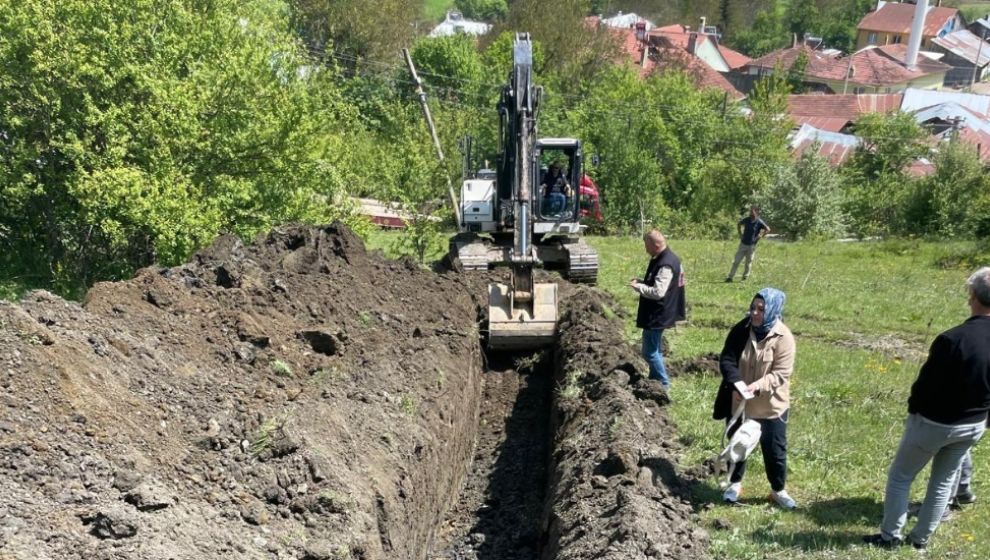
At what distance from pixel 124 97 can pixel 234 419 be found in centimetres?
1177

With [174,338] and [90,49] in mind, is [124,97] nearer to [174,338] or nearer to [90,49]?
[90,49]

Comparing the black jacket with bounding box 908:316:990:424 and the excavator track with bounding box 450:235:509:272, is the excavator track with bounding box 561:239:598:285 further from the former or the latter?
the black jacket with bounding box 908:316:990:424

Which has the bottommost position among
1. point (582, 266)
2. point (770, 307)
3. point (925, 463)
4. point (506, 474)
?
point (506, 474)

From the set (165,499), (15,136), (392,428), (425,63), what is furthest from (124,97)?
(425,63)

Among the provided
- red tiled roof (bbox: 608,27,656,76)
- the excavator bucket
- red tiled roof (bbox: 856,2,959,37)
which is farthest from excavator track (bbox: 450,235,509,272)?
red tiled roof (bbox: 856,2,959,37)

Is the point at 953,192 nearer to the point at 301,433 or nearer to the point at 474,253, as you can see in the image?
the point at 474,253

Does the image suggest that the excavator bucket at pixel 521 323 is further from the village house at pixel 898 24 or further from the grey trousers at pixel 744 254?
the village house at pixel 898 24

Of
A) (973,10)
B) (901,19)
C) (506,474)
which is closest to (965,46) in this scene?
(901,19)

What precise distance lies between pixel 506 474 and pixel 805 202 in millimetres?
26925

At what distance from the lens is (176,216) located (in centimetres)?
1520

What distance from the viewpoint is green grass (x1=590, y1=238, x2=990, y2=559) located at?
6.72 m

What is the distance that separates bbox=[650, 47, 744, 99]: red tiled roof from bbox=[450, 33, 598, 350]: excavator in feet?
149

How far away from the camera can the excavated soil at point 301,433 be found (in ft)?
17.4

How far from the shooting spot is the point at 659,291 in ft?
30.6
